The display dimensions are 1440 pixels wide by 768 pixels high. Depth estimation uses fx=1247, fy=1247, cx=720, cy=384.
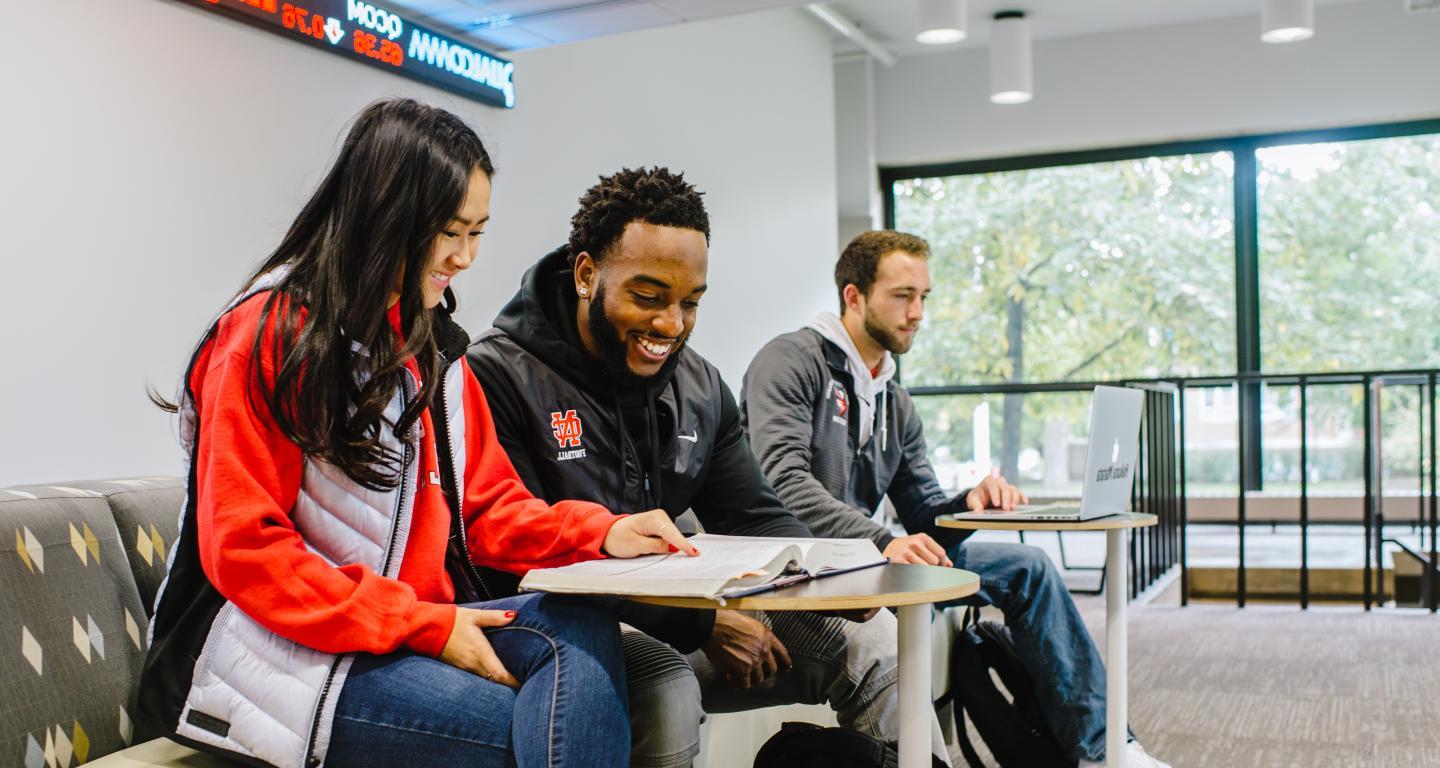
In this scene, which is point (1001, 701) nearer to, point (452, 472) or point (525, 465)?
point (525, 465)

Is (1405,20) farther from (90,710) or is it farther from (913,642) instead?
(90,710)

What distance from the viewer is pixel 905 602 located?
1.28 meters

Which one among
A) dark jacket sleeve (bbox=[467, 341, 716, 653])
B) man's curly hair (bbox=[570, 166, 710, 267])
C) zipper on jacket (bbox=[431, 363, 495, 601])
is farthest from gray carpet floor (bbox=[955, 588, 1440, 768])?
zipper on jacket (bbox=[431, 363, 495, 601])

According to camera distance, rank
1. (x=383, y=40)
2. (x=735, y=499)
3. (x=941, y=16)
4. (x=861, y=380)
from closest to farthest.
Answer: (x=735, y=499)
(x=861, y=380)
(x=383, y=40)
(x=941, y=16)

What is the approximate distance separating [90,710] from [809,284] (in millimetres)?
5357

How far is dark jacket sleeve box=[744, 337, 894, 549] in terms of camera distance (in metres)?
2.39

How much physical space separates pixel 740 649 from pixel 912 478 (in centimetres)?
122

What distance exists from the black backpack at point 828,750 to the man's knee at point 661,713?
1.27 feet

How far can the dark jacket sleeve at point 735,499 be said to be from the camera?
2.13m

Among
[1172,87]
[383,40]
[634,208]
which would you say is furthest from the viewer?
[1172,87]

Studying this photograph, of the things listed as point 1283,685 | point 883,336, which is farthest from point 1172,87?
point 883,336

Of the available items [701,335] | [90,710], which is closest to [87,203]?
[90,710]

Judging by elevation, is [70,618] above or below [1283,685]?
above

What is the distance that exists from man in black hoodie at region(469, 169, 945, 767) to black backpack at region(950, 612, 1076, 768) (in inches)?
21.8
